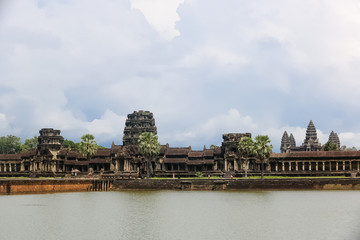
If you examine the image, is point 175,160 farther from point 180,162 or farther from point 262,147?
point 262,147

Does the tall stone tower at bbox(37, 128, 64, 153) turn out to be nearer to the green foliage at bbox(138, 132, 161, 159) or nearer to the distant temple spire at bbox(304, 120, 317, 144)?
the green foliage at bbox(138, 132, 161, 159)

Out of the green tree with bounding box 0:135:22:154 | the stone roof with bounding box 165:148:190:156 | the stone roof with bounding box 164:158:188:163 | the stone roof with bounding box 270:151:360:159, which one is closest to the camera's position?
the stone roof with bounding box 270:151:360:159

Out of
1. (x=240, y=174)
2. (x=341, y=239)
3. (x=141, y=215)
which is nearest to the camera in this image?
(x=341, y=239)

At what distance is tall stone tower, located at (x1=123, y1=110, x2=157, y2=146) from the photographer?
484 ft

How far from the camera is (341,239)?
37.0m

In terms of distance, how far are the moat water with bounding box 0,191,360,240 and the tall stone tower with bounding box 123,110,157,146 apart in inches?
3139

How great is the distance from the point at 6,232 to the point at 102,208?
64.7 ft

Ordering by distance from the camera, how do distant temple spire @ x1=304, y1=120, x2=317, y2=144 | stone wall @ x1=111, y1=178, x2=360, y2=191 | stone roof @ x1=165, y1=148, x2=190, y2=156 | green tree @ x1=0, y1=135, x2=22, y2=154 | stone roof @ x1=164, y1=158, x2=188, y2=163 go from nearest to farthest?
stone wall @ x1=111, y1=178, x2=360, y2=191
stone roof @ x1=164, y1=158, x2=188, y2=163
stone roof @ x1=165, y1=148, x2=190, y2=156
green tree @ x1=0, y1=135, x2=22, y2=154
distant temple spire @ x1=304, y1=120, x2=317, y2=144

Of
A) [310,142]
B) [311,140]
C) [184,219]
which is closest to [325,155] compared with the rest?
[184,219]

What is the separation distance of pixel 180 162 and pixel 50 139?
43.7 meters

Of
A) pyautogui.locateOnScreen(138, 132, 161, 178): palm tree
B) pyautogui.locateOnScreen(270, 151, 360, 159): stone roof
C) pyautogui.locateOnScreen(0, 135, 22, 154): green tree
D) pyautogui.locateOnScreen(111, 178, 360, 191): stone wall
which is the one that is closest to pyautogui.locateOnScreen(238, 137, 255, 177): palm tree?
pyautogui.locateOnScreen(270, 151, 360, 159): stone roof

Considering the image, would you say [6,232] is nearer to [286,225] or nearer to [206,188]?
[286,225]

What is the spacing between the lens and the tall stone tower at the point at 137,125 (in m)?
148

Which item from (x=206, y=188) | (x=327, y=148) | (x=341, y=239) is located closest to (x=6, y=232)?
(x=341, y=239)
